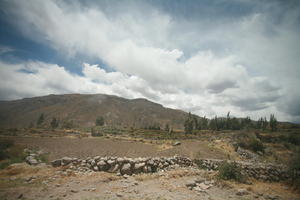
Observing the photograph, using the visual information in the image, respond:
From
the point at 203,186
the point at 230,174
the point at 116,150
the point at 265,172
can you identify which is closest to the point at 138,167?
the point at 203,186

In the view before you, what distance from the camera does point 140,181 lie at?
26.1 feet

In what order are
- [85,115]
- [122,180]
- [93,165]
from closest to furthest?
1. [122,180]
2. [93,165]
3. [85,115]

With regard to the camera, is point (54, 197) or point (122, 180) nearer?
point (54, 197)

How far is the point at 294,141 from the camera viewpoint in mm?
26719

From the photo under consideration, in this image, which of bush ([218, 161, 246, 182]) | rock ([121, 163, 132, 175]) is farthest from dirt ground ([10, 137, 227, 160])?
bush ([218, 161, 246, 182])

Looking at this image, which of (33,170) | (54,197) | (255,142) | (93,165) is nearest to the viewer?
(54,197)

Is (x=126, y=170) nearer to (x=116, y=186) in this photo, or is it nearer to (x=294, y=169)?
(x=116, y=186)

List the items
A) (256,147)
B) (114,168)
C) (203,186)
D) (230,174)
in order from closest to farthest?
(203,186) → (230,174) → (114,168) → (256,147)

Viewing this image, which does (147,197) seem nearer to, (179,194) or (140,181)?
(179,194)

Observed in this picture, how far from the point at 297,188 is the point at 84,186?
1227cm

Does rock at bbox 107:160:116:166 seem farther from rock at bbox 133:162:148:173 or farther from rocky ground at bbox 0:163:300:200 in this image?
rock at bbox 133:162:148:173

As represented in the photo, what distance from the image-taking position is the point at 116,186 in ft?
23.1

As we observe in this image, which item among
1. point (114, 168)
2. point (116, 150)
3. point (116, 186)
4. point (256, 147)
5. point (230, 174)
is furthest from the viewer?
point (256, 147)

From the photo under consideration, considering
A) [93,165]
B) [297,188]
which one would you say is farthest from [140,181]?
[297,188]
